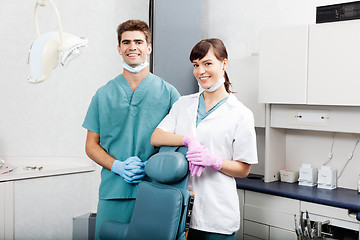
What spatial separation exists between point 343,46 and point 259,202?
1.23 metres

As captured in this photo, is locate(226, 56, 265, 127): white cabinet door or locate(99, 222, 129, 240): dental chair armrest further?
locate(226, 56, 265, 127): white cabinet door

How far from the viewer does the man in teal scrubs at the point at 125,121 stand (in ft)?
6.45

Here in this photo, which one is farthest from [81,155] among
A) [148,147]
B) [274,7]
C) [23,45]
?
[274,7]

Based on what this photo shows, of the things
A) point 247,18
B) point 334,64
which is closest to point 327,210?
point 334,64

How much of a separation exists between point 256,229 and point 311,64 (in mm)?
1255

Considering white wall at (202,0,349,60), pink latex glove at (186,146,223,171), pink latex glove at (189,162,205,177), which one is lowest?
pink latex glove at (189,162,205,177)

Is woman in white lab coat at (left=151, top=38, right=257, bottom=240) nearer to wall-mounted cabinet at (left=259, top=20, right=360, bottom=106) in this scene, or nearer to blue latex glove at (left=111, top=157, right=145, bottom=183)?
blue latex glove at (left=111, top=157, right=145, bottom=183)

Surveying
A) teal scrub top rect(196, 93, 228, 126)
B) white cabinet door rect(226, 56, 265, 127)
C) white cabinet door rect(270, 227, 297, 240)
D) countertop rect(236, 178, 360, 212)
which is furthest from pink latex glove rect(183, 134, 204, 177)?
white cabinet door rect(226, 56, 265, 127)

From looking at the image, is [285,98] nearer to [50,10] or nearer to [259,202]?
[259,202]

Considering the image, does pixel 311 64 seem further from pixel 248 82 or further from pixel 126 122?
pixel 126 122

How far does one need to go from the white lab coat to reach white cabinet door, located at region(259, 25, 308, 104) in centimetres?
105

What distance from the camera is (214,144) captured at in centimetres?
177

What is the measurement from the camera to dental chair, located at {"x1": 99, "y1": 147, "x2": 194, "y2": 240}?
162 centimetres

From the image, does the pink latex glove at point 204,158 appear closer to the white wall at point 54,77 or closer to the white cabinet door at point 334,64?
the white cabinet door at point 334,64
